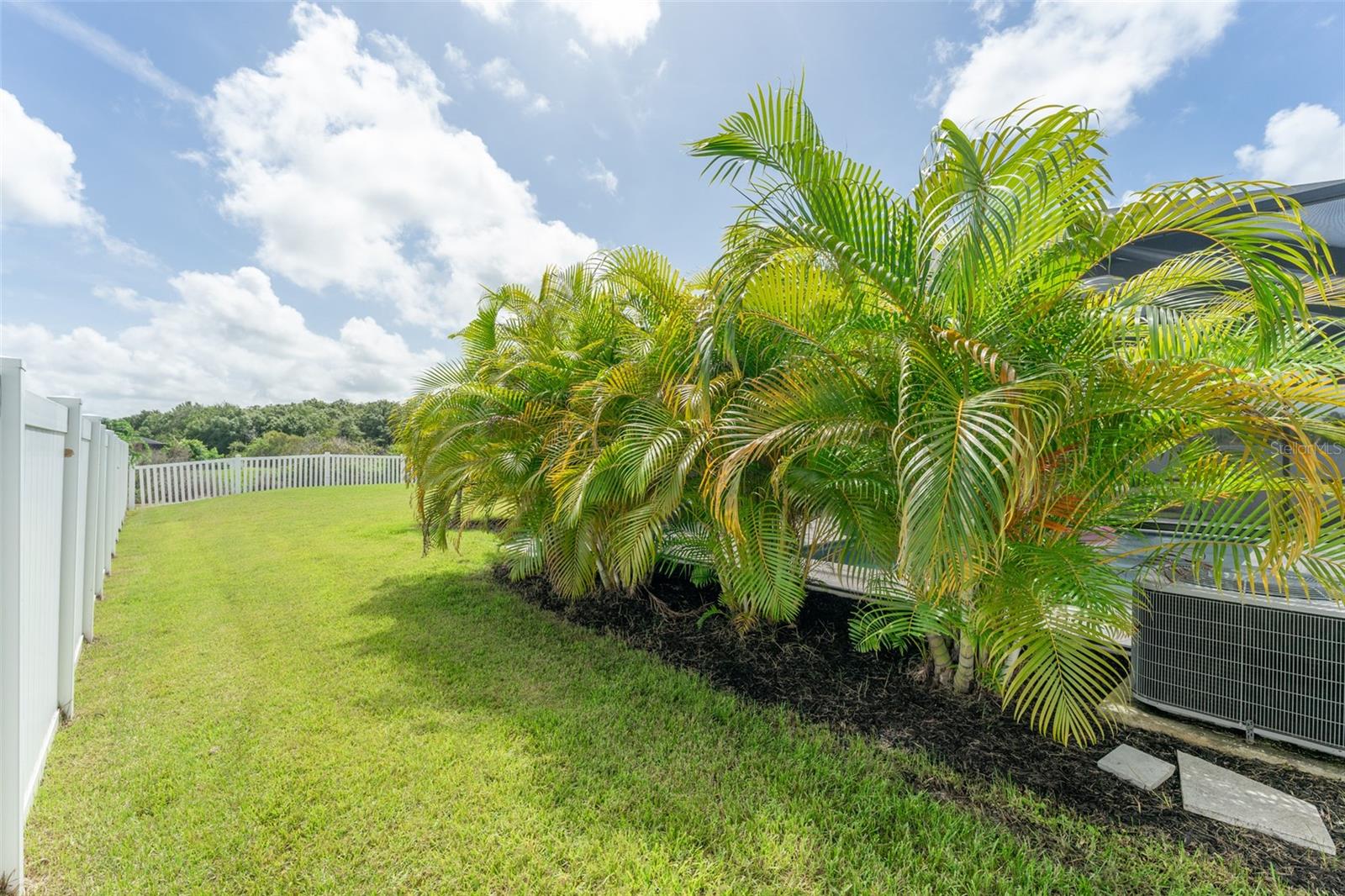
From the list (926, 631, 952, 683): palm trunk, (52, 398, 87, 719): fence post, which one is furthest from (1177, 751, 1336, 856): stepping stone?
(52, 398, 87, 719): fence post

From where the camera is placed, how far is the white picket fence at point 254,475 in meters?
10.3

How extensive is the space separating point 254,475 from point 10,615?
1381 centimetres

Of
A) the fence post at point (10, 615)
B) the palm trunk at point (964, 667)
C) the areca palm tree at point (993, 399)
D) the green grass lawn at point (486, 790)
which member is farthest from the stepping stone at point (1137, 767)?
the fence post at point (10, 615)

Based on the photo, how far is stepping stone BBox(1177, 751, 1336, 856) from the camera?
169 centimetres

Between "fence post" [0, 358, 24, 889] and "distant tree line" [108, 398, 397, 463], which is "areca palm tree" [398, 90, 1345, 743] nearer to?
"fence post" [0, 358, 24, 889]

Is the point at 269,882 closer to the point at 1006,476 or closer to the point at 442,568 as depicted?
the point at 1006,476

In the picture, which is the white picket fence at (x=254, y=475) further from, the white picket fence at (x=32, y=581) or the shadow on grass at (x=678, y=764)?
the shadow on grass at (x=678, y=764)

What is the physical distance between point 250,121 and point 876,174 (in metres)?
6.41

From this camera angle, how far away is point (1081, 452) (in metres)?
1.99

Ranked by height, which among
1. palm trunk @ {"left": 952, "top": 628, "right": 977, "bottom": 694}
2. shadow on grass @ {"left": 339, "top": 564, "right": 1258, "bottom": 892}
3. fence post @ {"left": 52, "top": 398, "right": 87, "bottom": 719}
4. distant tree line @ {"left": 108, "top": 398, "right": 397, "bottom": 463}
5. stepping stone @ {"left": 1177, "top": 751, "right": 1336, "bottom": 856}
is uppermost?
distant tree line @ {"left": 108, "top": 398, "right": 397, "bottom": 463}

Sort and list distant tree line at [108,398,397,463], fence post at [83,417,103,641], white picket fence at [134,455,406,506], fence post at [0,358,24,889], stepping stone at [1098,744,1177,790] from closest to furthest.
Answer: fence post at [0,358,24,889] → stepping stone at [1098,744,1177,790] → fence post at [83,417,103,641] → white picket fence at [134,455,406,506] → distant tree line at [108,398,397,463]

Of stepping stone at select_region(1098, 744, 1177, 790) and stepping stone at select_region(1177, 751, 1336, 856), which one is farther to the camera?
stepping stone at select_region(1098, 744, 1177, 790)

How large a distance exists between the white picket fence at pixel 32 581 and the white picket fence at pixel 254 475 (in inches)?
258

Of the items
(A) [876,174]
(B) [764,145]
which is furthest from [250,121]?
(A) [876,174]
